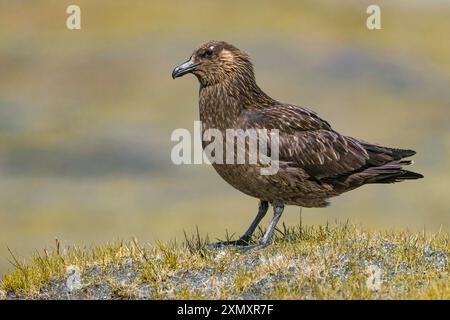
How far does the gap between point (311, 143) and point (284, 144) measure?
1.67ft

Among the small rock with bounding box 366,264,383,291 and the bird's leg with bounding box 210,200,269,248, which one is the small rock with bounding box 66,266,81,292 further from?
the small rock with bounding box 366,264,383,291

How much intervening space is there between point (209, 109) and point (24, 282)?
3.30m

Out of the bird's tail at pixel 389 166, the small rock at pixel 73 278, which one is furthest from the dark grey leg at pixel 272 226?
the small rock at pixel 73 278

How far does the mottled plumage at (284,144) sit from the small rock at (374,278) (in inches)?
66.7

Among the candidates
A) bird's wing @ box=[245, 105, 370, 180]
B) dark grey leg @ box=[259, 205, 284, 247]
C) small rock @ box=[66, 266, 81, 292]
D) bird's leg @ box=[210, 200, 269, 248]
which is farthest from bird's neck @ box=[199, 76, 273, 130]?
small rock @ box=[66, 266, 81, 292]

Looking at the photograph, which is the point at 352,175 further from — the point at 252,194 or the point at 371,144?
the point at 252,194

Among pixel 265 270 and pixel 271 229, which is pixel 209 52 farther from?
pixel 265 270

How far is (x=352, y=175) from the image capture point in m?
10.5

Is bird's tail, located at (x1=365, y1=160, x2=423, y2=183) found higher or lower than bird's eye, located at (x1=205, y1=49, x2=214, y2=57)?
lower

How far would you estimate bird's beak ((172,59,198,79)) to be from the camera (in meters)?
10.2

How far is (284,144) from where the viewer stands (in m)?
10.0

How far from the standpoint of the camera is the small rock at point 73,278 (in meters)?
8.83

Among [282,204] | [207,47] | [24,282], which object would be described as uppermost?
[207,47]
